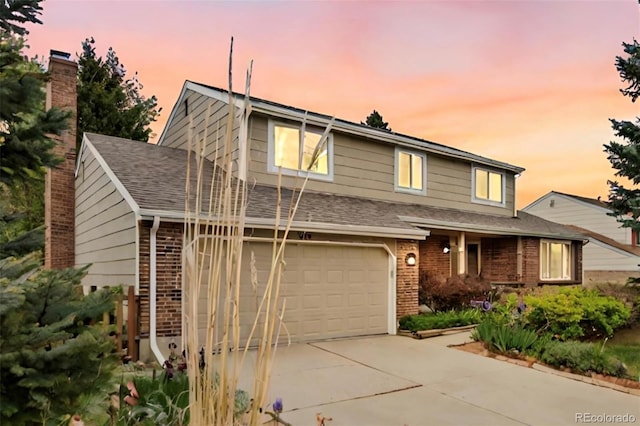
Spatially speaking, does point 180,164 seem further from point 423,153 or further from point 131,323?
point 423,153

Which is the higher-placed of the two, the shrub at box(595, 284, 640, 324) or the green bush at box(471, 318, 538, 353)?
the shrub at box(595, 284, 640, 324)

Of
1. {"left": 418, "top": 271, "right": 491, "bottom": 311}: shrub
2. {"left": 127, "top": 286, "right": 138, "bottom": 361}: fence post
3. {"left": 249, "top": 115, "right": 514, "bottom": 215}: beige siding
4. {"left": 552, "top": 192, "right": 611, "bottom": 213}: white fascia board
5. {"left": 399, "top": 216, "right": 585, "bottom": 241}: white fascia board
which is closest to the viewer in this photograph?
{"left": 127, "top": 286, "right": 138, "bottom": 361}: fence post

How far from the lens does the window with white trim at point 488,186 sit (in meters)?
14.3

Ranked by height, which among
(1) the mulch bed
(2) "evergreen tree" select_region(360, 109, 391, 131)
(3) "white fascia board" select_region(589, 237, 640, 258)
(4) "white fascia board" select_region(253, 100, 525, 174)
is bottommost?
(1) the mulch bed

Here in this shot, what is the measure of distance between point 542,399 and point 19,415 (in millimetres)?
5108

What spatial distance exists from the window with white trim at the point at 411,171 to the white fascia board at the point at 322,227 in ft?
9.79

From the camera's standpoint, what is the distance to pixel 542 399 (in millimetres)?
4984

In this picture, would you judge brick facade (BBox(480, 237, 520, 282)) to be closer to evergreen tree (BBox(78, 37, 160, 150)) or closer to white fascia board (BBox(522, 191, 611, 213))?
white fascia board (BBox(522, 191, 611, 213))

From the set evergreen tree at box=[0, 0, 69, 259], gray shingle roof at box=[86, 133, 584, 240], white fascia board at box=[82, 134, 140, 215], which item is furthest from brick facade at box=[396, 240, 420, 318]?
evergreen tree at box=[0, 0, 69, 259]

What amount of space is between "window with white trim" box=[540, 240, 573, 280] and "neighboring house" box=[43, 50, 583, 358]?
24 cm

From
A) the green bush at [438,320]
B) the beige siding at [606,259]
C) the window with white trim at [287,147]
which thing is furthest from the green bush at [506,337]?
the beige siding at [606,259]

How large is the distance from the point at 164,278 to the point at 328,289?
10.1ft

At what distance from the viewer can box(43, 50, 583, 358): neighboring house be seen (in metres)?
6.85

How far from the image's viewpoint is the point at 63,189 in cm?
1156
